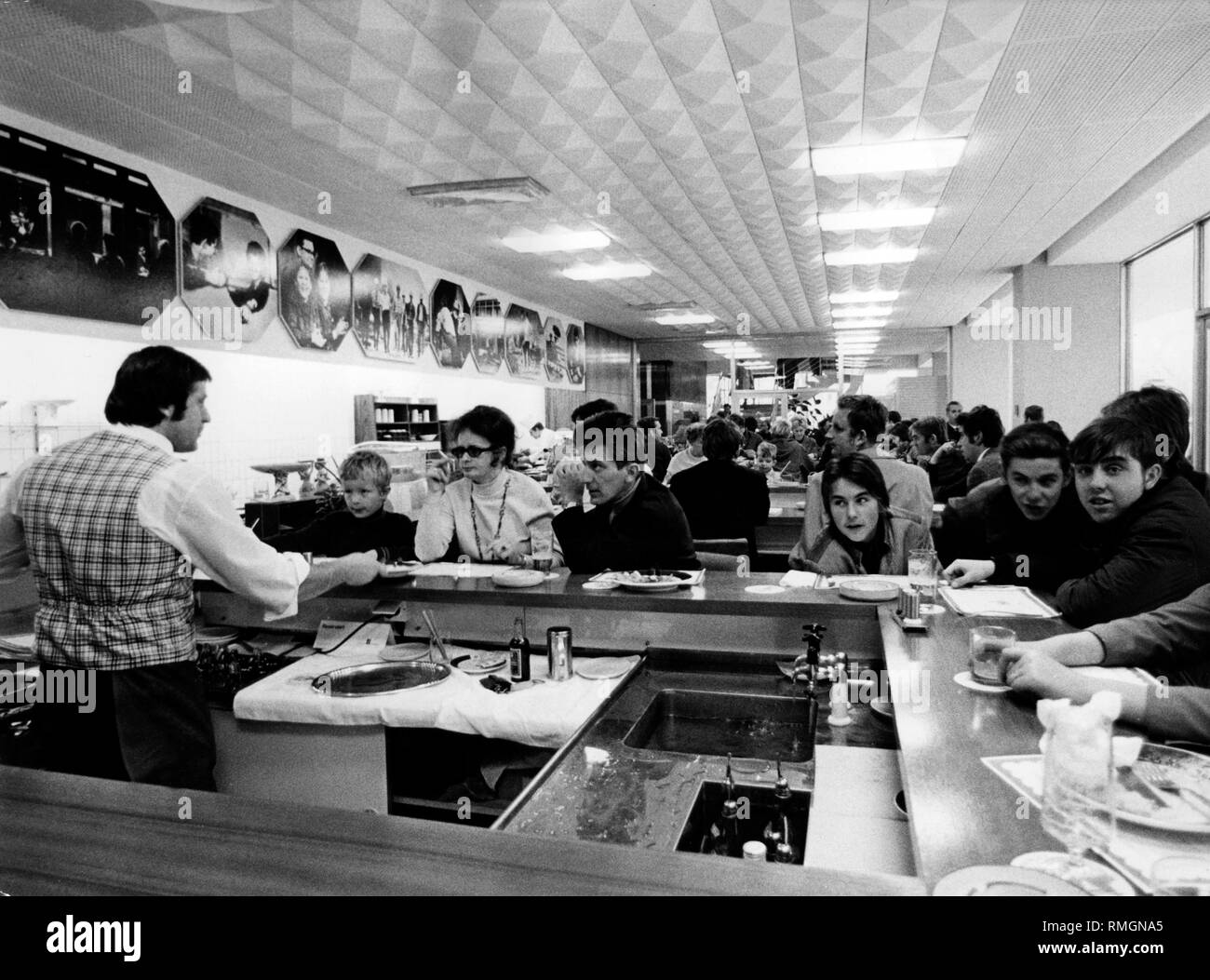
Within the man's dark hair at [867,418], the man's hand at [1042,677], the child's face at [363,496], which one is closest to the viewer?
the man's hand at [1042,677]

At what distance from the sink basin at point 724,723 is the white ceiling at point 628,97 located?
2.51 meters

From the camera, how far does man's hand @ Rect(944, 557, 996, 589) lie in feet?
9.95

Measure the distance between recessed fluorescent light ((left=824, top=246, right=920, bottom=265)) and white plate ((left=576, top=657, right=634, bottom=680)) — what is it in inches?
287

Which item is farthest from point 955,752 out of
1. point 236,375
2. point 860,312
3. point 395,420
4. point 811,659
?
point 860,312

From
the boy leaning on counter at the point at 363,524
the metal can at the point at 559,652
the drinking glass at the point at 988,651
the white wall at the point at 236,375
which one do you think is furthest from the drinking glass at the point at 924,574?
the white wall at the point at 236,375

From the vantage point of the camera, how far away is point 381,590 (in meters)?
3.18

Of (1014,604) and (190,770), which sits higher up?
(1014,604)

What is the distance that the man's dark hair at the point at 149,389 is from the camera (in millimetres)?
2299

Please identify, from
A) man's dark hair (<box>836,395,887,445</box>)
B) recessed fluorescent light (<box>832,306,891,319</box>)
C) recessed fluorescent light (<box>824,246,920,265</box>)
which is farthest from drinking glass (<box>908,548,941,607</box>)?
recessed fluorescent light (<box>832,306,891,319</box>)

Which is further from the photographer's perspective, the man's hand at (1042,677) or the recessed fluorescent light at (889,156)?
the recessed fluorescent light at (889,156)

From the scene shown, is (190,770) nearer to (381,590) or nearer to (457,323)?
(381,590)

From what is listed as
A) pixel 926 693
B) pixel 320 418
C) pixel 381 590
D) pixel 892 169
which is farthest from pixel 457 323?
pixel 926 693

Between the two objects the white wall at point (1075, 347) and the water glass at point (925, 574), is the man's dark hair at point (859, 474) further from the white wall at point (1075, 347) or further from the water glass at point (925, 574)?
the white wall at point (1075, 347)
